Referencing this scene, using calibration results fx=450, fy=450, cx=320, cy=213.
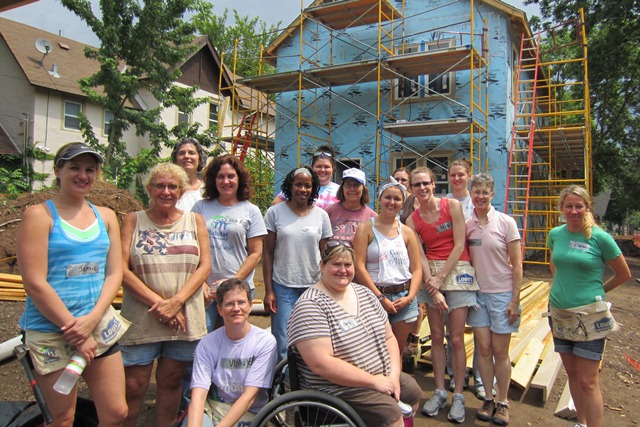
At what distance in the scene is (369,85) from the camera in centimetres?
1273

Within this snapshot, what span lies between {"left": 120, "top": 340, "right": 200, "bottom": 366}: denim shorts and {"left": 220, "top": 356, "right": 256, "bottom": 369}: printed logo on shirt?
259 millimetres

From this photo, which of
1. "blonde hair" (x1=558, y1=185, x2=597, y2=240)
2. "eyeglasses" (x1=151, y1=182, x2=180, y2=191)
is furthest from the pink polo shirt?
"eyeglasses" (x1=151, y1=182, x2=180, y2=191)

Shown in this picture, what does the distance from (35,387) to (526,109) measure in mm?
14190

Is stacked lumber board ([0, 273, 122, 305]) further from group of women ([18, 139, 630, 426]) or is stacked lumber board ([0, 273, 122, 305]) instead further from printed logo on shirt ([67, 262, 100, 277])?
printed logo on shirt ([67, 262, 100, 277])

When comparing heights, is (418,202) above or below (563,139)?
below

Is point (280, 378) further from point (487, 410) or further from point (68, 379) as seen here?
point (487, 410)

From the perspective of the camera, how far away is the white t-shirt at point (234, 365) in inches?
102

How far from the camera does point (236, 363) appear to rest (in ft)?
8.67

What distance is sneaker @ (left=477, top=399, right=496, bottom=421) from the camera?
3.43 meters

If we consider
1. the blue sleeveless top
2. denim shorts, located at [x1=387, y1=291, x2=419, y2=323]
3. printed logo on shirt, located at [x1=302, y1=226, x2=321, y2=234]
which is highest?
printed logo on shirt, located at [x1=302, y1=226, x2=321, y2=234]

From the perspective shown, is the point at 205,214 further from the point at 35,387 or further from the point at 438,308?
the point at 438,308

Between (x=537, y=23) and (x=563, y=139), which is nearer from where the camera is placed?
(x=563, y=139)

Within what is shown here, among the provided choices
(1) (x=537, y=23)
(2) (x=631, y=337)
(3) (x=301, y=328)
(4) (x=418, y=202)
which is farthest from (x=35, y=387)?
(1) (x=537, y=23)

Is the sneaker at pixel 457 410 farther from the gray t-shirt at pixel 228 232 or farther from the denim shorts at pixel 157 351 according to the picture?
the denim shorts at pixel 157 351
